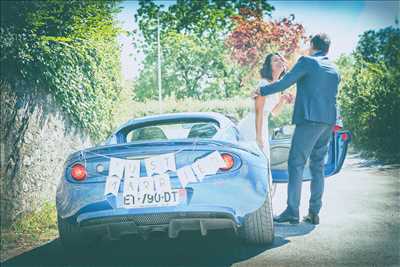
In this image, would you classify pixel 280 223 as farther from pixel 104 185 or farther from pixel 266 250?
pixel 104 185

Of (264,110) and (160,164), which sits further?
(264,110)

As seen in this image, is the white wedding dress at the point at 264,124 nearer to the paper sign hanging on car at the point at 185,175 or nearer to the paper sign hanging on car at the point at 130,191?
the paper sign hanging on car at the point at 185,175

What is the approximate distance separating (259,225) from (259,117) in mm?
1432

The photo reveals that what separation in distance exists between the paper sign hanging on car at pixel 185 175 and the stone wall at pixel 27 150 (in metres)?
2.36

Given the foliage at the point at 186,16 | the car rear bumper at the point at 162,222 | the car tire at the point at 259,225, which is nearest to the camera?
the car rear bumper at the point at 162,222

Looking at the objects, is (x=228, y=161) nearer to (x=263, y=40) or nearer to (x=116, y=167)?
(x=116, y=167)

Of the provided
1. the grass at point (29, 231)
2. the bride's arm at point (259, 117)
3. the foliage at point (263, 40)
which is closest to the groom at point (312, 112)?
the bride's arm at point (259, 117)

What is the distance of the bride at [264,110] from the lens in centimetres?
458

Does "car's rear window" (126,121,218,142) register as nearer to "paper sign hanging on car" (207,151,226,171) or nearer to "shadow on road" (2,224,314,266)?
"paper sign hanging on car" (207,151,226,171)

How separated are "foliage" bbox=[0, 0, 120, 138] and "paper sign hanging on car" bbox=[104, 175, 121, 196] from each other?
224 centimetres

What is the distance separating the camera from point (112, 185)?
3.21m

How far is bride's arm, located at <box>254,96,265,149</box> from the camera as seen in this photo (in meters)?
4.56

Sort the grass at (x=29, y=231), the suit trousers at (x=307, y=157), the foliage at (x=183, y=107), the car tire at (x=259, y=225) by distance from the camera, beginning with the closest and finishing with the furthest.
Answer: the car tire at (x=259, y=225) < the grass at (x=29, y=231) < the suit trousers at (x=307, y=157) < the foliage at (x=183, y=107)

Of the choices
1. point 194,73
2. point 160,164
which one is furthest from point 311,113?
point 194,73
